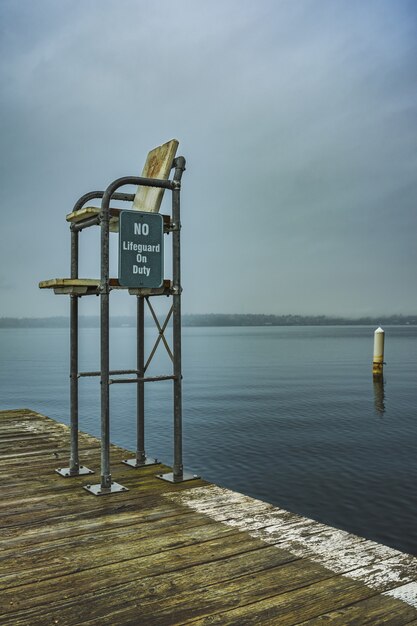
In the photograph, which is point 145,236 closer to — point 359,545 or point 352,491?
point 359,545

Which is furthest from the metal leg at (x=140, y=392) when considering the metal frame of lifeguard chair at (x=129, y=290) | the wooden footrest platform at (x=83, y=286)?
the wooden footrest platform at (x=83, y=286)

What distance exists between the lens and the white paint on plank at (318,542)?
324 centimetres

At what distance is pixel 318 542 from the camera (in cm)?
379

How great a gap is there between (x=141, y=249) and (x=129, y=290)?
2.04 ft

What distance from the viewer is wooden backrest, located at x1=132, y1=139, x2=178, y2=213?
539 centimetres

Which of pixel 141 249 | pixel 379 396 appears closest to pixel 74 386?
pixel 141 249

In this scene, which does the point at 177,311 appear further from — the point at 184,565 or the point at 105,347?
the point at 184,565

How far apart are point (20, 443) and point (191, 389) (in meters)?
21.5

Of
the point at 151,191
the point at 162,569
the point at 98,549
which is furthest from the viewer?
the point at 151,191

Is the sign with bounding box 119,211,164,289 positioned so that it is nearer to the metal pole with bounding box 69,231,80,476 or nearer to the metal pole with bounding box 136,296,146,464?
the metal pole with bounding box 136,296,146,464

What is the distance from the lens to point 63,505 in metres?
4.68

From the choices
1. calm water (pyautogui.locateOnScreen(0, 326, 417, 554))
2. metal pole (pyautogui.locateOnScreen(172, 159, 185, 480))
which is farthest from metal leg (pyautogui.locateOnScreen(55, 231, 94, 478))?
calm water (pyautogui.locateOnScreen(0, 326, 417, 554))

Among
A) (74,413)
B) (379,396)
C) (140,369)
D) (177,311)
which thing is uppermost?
(177,311)

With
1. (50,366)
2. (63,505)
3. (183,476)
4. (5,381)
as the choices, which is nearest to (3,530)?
(63,505)
